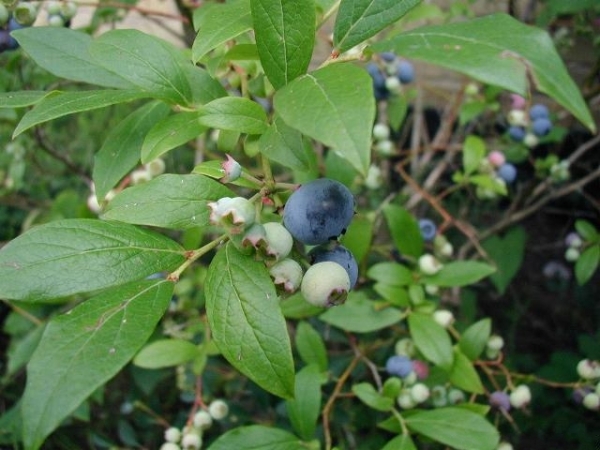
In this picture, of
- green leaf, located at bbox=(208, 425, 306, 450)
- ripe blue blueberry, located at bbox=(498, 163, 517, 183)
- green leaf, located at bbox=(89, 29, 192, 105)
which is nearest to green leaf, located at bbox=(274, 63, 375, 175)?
green leaf, located at bbox=(89, 29, 192, 105)

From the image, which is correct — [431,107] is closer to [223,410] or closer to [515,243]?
[515,243]

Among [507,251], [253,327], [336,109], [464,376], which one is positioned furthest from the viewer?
[507,251]

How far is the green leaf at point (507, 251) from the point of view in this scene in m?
1.90

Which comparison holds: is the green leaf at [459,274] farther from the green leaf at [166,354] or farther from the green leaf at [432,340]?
the green leaf at [166,354]

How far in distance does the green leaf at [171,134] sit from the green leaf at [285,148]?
104mm

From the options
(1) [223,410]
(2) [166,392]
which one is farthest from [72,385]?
(2) [166,392]

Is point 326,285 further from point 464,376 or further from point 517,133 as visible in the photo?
point 517,133

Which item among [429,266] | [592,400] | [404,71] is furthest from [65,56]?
[592,400]

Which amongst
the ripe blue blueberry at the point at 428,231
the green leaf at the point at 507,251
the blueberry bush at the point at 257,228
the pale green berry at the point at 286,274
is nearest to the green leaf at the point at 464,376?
the blueberry bush at the point at 257,228

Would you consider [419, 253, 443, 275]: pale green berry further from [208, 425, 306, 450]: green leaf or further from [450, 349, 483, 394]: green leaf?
[208, 425, 306, 450]: green leaf

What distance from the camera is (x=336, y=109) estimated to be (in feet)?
1.65

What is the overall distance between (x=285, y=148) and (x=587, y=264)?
988 mm

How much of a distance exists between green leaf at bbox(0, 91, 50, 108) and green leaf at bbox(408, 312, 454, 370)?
0.69 meters

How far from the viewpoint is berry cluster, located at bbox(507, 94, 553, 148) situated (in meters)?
1.59
